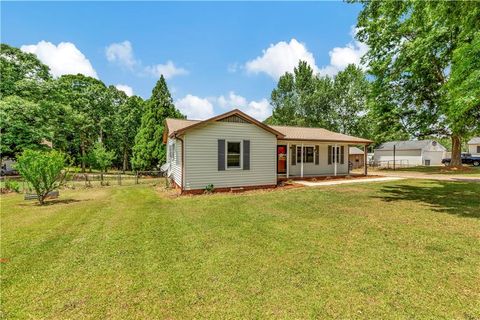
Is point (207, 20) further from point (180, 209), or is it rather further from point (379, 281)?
point (379, 281)

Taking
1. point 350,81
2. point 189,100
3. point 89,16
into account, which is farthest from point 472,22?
point 350,81

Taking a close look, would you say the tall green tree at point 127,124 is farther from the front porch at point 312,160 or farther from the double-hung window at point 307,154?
the double-hung window at point 307,154

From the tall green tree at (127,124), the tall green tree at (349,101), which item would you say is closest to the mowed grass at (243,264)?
the tall green tree at (127,124)

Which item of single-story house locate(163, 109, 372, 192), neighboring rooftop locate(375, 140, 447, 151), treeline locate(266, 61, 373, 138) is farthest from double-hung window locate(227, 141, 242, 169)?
neighboring rooftop locate(375, 140, 447, 151)

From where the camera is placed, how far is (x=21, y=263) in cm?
440

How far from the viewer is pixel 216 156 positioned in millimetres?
12016

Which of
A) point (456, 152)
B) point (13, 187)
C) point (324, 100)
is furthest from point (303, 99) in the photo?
point (13, 187)

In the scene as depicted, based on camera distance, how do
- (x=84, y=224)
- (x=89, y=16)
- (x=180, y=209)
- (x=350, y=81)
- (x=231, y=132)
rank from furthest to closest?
(x=350, y=81) → (x=231, y=132) → (x=89, y=16) → (x=180, y=209) → (x=84, y=224)

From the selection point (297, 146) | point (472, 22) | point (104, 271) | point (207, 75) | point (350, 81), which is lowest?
point (104, 271)

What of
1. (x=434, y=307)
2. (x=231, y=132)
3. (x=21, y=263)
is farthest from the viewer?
(x=231, y=132)

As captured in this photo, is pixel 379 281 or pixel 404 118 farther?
pixel 404 118

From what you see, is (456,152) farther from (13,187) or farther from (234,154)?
(13,187)

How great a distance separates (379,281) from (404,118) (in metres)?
27.9

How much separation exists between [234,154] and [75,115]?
21539 millimetres
